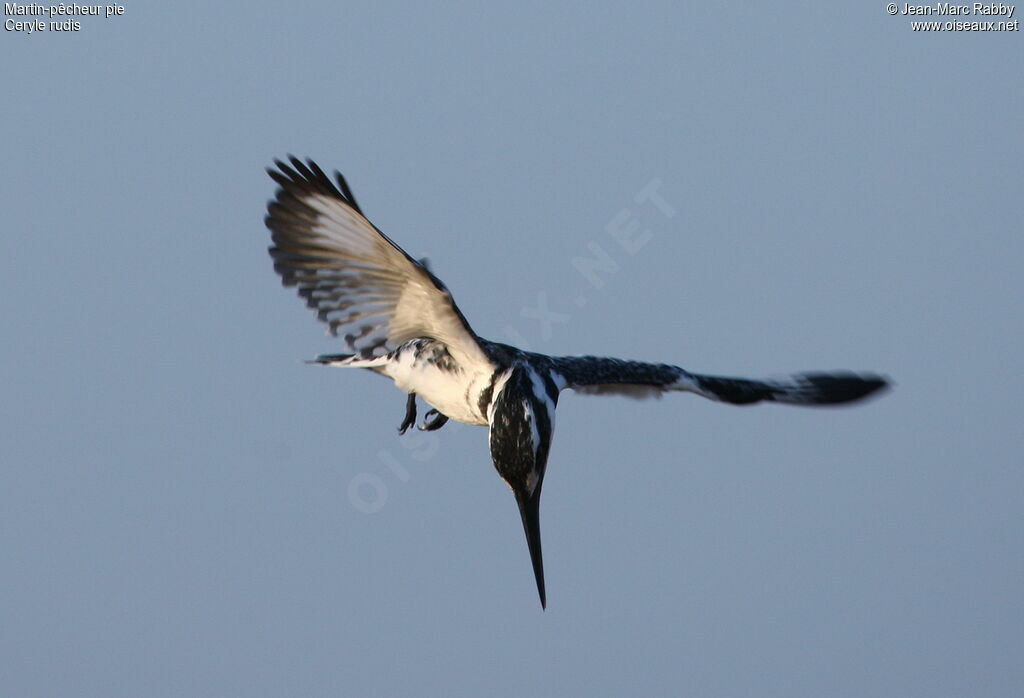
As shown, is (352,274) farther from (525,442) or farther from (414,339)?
(525,442)

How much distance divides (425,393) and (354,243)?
104 centimetres

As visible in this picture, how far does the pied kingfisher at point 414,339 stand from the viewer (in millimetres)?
7527

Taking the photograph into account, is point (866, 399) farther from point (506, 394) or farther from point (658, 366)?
point (506, 394)

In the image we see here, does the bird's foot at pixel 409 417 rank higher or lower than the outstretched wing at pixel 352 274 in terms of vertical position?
lower

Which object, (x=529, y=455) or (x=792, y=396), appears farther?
(x=792, y=396)

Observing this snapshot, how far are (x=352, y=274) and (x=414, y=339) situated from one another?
1.77 feet

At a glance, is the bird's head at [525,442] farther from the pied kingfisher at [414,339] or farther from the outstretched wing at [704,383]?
the outstretched wing at [704,383]

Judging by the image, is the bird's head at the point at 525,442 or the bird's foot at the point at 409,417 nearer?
the bird's head at the point at 525,442

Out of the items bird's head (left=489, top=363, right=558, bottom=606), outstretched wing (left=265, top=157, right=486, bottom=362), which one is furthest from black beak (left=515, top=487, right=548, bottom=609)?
outstretched wing (left=265, top=157, right=486, bottom=362)

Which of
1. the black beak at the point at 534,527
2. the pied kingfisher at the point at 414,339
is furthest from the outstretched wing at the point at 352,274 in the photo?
the black beak at the point at 534,527

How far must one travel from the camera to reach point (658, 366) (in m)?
9.18

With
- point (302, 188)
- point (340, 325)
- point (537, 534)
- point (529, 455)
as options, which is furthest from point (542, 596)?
point (302, 188)

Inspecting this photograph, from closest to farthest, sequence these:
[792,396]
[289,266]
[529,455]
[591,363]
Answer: [529,455] → [289,266] → [591,363] → [792,396]

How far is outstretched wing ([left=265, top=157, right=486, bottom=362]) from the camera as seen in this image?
7.55 metres
